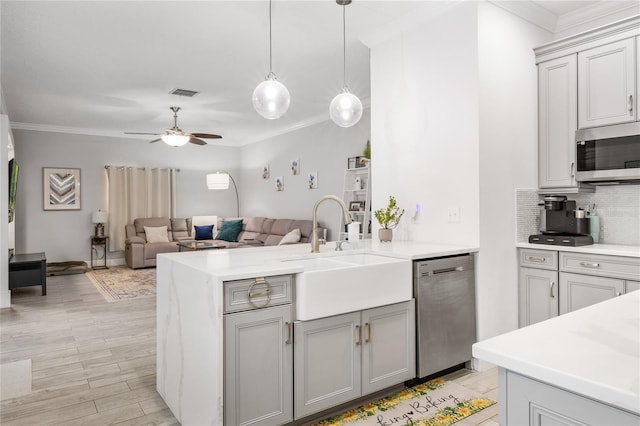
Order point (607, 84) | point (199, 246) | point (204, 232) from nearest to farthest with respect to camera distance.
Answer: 1. point (607, 84)
2. point (199, 246)
3. point (204, 232)

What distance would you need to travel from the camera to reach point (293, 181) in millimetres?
7945

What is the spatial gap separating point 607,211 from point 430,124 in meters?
1.53

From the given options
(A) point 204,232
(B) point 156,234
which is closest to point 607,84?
(A) point 204,232

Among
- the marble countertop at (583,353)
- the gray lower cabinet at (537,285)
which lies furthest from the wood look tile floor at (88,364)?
the marble countertop at (583,353)

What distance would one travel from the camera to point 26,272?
5477mm

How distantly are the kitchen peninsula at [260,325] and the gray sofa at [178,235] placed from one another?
14.6 ft

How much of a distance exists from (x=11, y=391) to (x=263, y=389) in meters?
1.92

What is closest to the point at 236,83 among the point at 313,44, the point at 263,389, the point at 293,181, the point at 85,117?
the point at 313,44

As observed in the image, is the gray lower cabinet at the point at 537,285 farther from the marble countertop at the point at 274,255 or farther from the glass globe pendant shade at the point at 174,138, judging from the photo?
the glass globe pendant shade at the point at 174,138

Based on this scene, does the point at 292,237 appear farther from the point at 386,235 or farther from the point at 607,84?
the point at 607,84

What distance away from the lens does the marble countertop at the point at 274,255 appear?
205 cm

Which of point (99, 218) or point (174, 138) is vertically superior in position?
point (174, 138)

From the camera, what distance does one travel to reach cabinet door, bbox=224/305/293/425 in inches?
76.6

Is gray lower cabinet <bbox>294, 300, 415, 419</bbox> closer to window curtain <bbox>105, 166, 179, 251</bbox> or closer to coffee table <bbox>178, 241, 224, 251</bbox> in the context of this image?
coffee table <bbox>178, 241, 224, 251</bbox>
